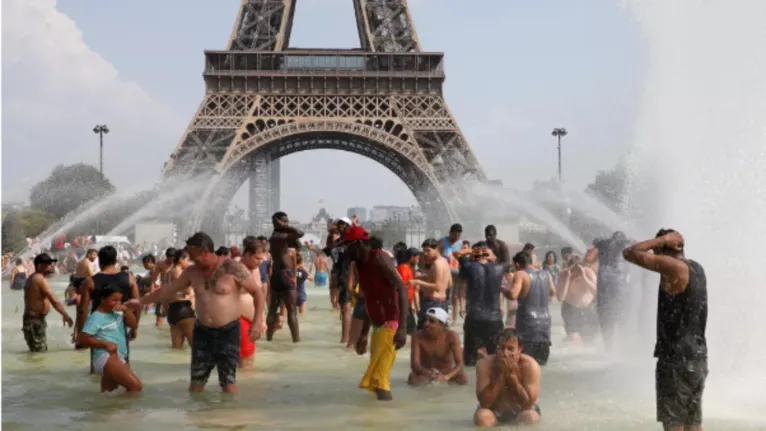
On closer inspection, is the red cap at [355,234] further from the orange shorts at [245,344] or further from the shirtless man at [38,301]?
the shirtless man at [38,301]

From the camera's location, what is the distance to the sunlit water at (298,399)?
9.69 m

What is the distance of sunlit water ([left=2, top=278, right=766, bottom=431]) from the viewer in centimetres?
969

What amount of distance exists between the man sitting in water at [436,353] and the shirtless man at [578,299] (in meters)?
4.60

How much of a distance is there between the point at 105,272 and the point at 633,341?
24.7ft

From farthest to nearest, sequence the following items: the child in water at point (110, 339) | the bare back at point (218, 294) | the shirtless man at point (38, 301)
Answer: the shirtless man at point (38, 301) < the child in water at point (110, 339) < the bare back at point (218, 294)

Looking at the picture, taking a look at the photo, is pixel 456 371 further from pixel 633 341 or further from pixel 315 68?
pixel 315 68

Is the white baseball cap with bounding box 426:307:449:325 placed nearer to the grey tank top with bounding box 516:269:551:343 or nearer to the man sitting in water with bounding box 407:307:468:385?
the man sitting in water with bounding box 407:307:468:385

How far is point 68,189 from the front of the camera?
10206 cm

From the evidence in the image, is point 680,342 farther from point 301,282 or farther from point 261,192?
point 261,192

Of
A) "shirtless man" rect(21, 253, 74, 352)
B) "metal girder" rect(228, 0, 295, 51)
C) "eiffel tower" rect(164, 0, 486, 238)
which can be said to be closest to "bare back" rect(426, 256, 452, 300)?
"shirtless man" rect(21, 253, 74, 352)

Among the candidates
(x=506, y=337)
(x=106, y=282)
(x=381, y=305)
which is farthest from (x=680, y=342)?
(x=106, y=282)

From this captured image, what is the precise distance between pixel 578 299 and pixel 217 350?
7.00 meters

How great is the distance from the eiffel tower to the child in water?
43429mm

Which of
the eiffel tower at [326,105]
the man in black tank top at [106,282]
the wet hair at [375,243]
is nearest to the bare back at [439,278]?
the wet hair at [375,243]
